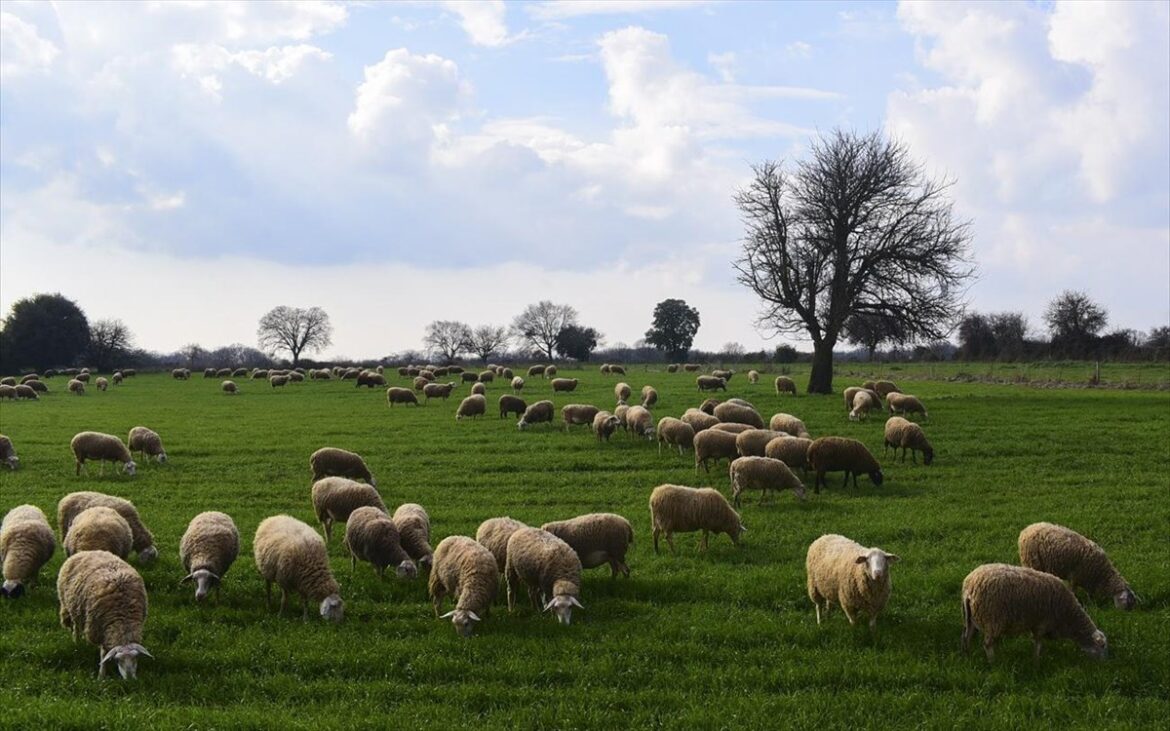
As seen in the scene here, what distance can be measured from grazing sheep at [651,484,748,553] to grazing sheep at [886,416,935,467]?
1018cm

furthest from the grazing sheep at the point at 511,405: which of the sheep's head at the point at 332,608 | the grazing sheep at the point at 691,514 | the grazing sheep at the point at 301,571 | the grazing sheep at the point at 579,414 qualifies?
the sheep's head at the point at 332,608

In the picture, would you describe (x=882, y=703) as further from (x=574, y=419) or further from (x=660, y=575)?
(x=574, y=419)

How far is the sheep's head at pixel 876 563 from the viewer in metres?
8.30

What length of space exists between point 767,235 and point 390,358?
349ft

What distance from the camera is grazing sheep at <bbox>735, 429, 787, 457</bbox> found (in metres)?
19.1

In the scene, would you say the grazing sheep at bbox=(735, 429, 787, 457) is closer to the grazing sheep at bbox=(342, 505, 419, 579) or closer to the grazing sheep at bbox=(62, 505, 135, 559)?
the grazing sheep at bbox=(342, 505, 419, 579)

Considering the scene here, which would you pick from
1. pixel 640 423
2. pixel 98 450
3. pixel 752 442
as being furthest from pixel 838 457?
pixel 98 450

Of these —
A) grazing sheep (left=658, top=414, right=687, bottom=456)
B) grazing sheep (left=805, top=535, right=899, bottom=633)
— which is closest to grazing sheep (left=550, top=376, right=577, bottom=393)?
grazing sheep (left=658, top=414, right=687, bottom=456)

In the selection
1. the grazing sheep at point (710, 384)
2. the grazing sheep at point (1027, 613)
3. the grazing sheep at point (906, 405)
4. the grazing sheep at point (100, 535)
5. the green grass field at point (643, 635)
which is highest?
the grazing sheep at point (710, 384)

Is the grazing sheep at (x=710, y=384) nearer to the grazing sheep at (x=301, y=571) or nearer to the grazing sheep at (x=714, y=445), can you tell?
the grazing sheep at (x=714, y=445)

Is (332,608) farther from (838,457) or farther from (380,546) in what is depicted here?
(838,457)

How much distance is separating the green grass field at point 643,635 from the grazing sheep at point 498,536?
0.97m

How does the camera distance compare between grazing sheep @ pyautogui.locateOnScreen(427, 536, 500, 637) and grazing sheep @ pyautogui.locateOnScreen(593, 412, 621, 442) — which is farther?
grazing sheep @ pyautogui.locateOnScreen(593, 412, 621, 442)

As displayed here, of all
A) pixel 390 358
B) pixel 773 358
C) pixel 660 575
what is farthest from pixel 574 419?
pixel 390 358
